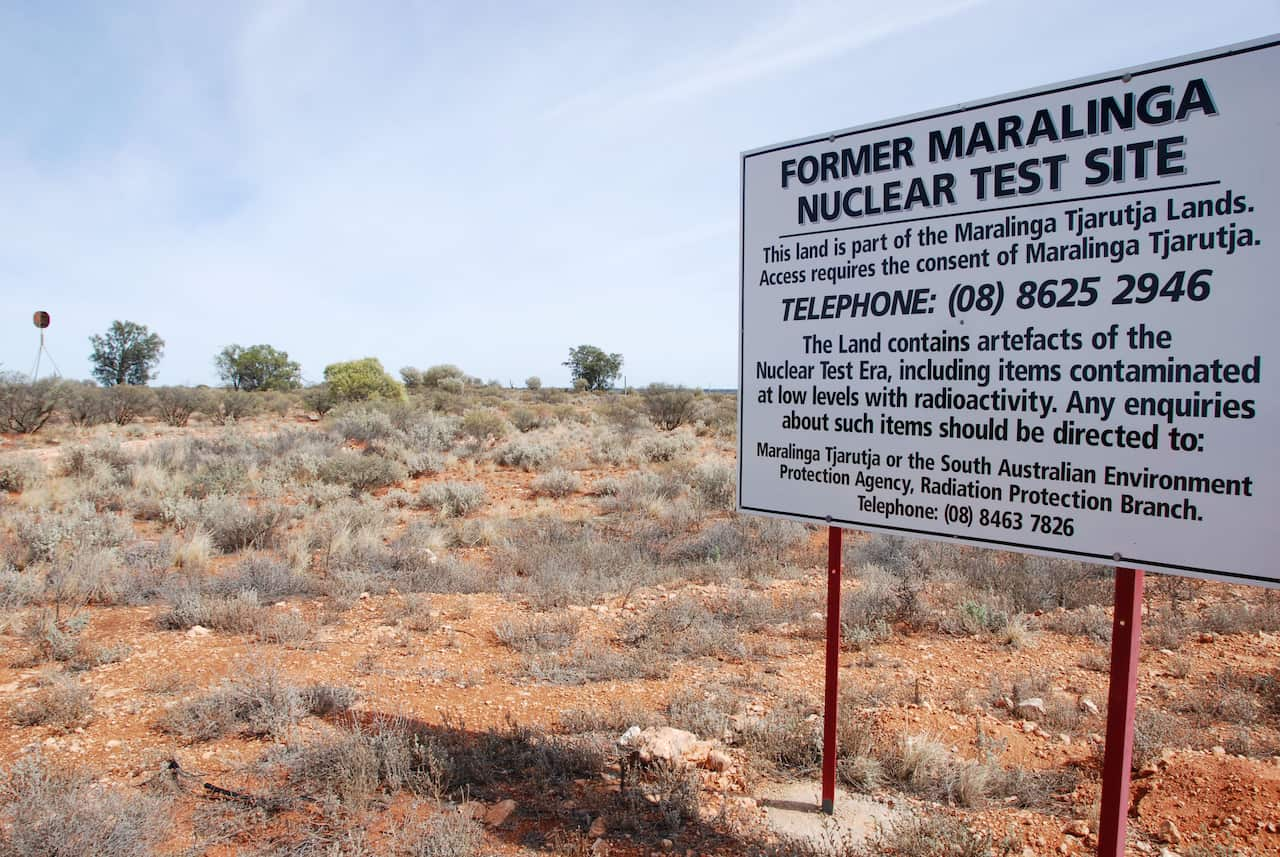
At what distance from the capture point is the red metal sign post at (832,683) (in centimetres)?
323

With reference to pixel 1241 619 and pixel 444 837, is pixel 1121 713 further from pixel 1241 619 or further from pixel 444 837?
pixel 1241 619

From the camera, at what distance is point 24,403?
20.6 metres

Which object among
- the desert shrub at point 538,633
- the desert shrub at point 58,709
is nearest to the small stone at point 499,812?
the desert shrub at point 538,633

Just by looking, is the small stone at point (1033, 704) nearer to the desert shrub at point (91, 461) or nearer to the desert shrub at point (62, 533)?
the desert shrub at point (62, 533)

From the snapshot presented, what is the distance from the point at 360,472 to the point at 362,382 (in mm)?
14315

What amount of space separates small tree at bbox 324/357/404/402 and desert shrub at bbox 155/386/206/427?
475cm

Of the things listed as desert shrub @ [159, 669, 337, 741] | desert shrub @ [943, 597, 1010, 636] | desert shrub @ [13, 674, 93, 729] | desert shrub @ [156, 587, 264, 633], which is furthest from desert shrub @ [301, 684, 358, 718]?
desert shrub @ [943, 597, 1010, 636]

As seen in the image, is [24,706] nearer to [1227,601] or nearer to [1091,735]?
[1091,735]

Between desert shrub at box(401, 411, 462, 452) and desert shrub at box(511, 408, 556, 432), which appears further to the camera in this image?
desert shrub at box(511, 408, 556, 432)

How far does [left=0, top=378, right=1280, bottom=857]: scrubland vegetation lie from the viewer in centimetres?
322

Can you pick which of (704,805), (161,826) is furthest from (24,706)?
(704,805)

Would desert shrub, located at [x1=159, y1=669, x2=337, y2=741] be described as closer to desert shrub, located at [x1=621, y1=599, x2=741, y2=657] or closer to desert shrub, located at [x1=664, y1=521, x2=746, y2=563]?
desert shrub, located at [x1=621, y1=599, x2=741, y2=657]

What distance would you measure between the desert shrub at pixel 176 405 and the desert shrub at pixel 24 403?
3.89 metres

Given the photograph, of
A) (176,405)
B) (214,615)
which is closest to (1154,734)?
(214,615)
